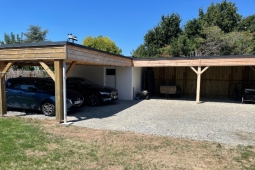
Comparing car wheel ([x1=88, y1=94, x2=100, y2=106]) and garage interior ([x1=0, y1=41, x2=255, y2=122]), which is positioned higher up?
garage interior ([x1=0, y1=41, x2=255, y2=122])

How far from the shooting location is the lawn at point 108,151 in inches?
140

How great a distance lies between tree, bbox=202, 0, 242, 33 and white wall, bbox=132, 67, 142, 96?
1589cm

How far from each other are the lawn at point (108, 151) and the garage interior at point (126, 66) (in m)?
1.79

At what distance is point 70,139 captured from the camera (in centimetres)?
495

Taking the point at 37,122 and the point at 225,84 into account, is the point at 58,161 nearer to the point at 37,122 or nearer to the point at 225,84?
the point at 37,122

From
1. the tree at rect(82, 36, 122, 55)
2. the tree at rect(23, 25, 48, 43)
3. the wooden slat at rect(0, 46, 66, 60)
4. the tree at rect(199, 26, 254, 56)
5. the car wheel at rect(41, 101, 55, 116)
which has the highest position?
the tree at rect(23, 25, 48, 43)

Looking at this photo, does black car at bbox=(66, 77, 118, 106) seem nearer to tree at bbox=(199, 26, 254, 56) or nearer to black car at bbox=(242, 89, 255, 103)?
black car at bbox=(242, 89, 255, 103)

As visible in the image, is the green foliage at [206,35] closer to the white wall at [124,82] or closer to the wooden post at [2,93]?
the white wall at [124,82]

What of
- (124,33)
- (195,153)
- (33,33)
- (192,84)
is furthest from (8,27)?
(195,153)

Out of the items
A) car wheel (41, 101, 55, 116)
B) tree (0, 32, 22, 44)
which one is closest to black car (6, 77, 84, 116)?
car wheel (41, 101, 55, 116)

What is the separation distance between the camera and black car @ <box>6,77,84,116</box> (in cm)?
755

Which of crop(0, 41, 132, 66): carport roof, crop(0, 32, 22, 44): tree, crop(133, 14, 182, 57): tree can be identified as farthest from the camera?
crop(0, 32, 22, 44): tree

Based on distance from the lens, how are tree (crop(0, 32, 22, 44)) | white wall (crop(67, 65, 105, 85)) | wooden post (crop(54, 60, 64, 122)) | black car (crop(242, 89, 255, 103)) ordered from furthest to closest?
tree (crop(0, 32, 22, 44)) → white wall (crop(67, 65, 105, 85)) → black car (crop(242, 89, 255, 103)) → wooden post (crop(54, 60, 64, 122))

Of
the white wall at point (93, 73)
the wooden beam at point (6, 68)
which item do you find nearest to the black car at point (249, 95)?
the white wall at point (93, 73)
